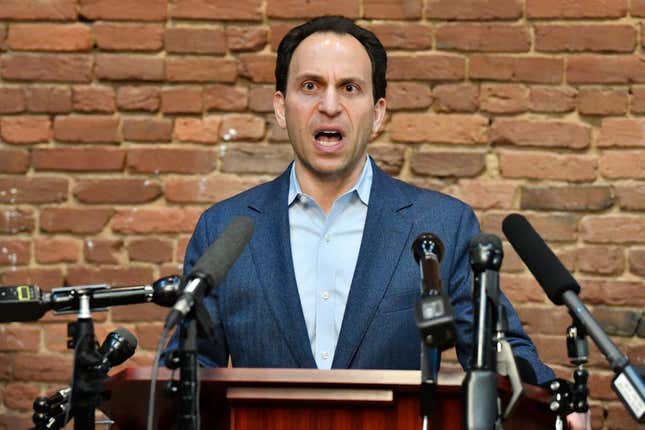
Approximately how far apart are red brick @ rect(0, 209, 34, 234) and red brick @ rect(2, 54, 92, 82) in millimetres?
425

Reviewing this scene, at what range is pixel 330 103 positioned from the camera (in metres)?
2.94

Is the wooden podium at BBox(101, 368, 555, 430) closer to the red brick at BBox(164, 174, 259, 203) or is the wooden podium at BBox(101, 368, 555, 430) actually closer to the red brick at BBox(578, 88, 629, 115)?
the red brick at BBox(164, 174, 259, 203)

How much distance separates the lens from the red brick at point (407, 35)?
3568mm

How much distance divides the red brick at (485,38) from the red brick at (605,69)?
0.53 ft

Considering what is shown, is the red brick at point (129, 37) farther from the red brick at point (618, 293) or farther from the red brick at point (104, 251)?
the red brick at point (618, 293)

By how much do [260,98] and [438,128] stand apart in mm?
568

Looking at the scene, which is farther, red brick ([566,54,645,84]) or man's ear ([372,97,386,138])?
red brick ([566,54,645,84])

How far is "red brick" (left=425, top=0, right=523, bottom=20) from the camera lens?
11.7ft

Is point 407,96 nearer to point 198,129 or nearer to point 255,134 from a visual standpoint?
point 255,134

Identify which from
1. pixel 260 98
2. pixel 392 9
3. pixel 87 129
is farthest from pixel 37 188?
pixel 392 9

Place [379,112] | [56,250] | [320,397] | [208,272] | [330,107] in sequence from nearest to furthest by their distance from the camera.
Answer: [208,272], [320,397], [330,107], [379,112], [56,250]

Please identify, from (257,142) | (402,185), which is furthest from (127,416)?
(257,142)

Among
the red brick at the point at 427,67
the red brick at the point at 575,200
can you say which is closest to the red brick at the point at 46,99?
the red brick at the point at 427,67

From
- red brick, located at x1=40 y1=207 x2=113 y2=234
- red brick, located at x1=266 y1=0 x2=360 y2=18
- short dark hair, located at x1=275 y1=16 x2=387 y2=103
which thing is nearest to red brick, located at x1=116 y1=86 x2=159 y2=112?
red brick, located at x1=40 y1=207 x2=113 y2=234
